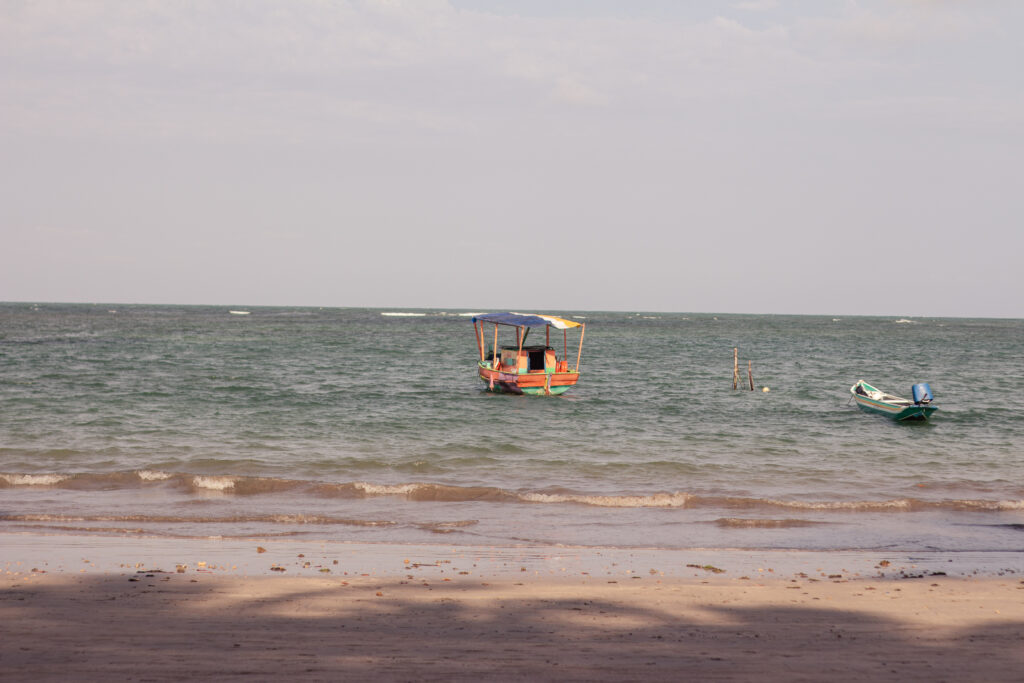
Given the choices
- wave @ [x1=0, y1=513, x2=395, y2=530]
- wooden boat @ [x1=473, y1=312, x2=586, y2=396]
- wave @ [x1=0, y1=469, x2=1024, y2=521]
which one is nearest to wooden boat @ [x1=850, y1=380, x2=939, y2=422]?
wooden boat @ [x1=473, y1=312, x2=586, y2=396]

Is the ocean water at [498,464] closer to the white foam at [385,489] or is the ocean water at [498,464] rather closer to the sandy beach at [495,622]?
the white foam at [385,489]

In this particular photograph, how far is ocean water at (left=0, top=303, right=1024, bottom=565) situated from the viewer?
14180 millimetres

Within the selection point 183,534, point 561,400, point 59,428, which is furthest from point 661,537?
point 561,400

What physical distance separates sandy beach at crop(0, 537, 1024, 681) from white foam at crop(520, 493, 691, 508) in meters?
4.63

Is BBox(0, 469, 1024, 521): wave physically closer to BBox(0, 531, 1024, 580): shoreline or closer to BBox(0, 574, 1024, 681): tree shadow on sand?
BBox(0, 531, 1024, 580): shoreline

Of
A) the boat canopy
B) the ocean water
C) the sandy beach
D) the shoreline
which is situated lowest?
the ocean water

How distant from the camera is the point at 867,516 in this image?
15695mm

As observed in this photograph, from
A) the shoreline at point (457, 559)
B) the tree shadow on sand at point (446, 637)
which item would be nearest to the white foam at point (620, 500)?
the shoreline at point (457, 559)

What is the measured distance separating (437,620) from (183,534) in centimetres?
605

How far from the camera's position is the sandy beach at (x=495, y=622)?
7705 mm

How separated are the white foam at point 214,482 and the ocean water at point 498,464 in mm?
41

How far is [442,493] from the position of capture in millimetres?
17000

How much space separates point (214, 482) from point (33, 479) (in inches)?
146

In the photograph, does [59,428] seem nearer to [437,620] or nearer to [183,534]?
[183,534]
